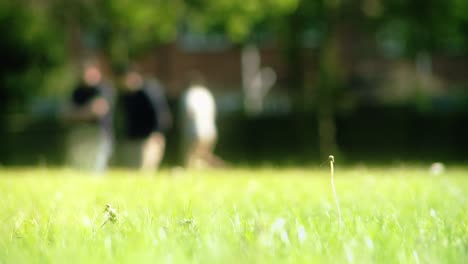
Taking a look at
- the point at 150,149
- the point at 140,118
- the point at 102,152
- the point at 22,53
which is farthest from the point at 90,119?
the point at 22,53

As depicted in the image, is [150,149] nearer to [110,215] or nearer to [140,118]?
[140,118]

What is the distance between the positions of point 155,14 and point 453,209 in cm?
1619

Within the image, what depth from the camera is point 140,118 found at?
13.2 metres

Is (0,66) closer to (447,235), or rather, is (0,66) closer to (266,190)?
(266,190)

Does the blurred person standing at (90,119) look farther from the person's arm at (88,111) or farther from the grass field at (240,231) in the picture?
the grass field at (240,231)

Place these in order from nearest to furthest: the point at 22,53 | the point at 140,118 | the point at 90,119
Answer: the point at 90,119 < the point at 140,118 < the point at 22,53

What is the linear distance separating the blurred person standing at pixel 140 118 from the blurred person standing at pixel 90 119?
73 centimetres

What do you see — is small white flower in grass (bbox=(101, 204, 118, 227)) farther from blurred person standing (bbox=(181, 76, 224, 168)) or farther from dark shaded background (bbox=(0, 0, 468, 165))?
dark shaded background (bbox=(0, 0, 468, 165))

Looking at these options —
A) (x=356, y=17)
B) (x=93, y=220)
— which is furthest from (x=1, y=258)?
(x=356, y=17)

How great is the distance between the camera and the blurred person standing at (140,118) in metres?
13.1

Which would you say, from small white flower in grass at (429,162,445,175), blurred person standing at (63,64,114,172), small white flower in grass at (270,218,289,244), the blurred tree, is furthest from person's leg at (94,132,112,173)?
the blurred tree

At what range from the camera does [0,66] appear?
2502 centimetres

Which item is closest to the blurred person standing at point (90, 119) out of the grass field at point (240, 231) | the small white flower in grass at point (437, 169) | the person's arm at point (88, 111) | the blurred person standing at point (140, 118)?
the person's arm at point (88, 111)

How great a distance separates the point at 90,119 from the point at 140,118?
4.95ft
